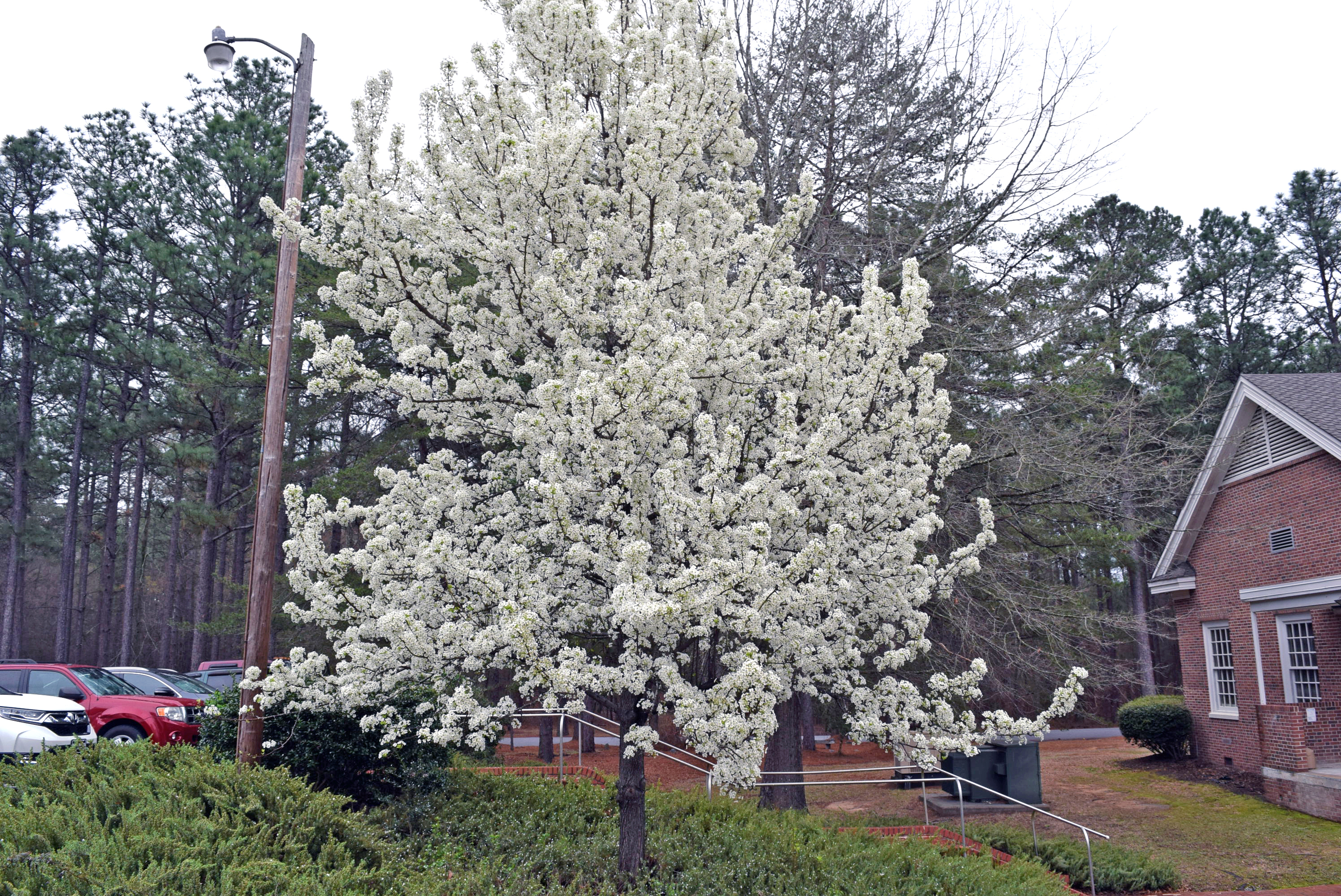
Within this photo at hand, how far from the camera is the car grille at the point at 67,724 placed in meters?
11.6

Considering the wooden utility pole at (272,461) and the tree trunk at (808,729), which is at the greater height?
the wooden utility pole at (272,461)

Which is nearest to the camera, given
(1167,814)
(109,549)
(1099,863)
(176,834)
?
A: (176,834)

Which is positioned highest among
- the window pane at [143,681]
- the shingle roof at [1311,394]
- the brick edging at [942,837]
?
the shingle roof at [1311,394]

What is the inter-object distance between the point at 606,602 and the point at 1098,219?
29394mm

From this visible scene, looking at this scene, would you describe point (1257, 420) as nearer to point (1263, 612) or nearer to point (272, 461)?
point (1263, 612)

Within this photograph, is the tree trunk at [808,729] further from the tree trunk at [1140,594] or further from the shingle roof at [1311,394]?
the shingle roof at [1311,394]

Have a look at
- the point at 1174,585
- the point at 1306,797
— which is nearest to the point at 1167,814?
the point at 1306,797

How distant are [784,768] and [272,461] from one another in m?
7.56

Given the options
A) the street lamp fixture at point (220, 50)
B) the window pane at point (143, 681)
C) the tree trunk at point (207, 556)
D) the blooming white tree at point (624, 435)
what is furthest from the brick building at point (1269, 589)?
the tree trunk at point (207, 556)

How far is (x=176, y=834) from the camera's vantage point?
18.8ft

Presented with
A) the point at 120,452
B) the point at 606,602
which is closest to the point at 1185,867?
the point at 606,602

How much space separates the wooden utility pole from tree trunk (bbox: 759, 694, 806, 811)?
6354 millimetres

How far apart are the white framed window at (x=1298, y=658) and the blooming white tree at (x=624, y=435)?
11.3 m

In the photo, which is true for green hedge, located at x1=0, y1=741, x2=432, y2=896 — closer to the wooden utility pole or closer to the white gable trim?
the wooden utility pole
